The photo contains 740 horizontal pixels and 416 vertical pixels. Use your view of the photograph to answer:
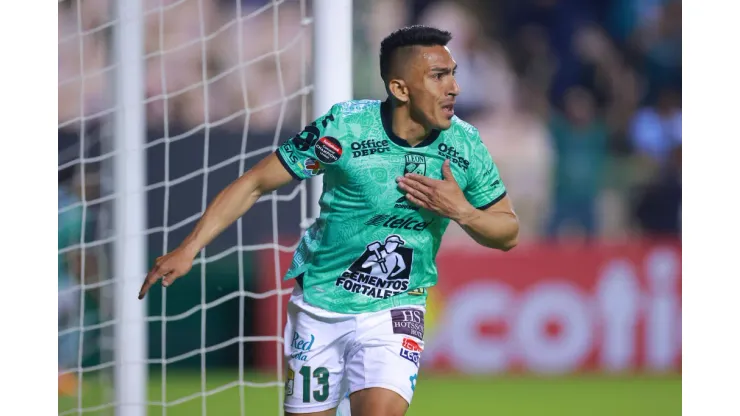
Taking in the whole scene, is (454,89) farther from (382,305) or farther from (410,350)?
(410,350)

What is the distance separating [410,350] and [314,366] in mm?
498

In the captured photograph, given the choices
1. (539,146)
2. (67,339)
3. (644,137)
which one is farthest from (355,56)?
(67,339)

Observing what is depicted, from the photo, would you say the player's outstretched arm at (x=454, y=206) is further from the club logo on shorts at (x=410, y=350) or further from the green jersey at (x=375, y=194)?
the club logo on shorts at (x=410, y=350)

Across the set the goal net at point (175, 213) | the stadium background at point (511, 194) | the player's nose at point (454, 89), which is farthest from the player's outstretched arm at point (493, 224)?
the stadium background at point (511, 194)

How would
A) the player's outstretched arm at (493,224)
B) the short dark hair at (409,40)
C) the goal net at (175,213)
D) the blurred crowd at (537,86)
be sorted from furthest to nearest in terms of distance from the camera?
the blurred crowd at (537,86)
the goal net at (175,213)
the short dark hair at (409,40)
the player's outstretched arm at (493,224)

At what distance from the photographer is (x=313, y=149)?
5078 millimetres

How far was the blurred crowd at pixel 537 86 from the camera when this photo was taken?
11.4m

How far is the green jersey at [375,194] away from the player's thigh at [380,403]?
0.41 m

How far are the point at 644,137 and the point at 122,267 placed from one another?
7291 millimetres

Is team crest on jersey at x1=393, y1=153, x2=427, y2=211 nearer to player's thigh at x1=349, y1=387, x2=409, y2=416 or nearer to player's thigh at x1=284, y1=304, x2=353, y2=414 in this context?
player's thigh at x1=284, y1=304, x2=353, y2=414

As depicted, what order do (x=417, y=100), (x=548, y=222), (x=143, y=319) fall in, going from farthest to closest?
(x=548, y=222)
(x=143, y=319)
(x=417, y=100)

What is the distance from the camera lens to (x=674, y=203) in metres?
12.2

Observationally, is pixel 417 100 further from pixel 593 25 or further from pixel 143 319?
pixel 593 25

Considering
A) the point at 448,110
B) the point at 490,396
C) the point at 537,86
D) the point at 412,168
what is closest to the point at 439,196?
the point at 412,168
